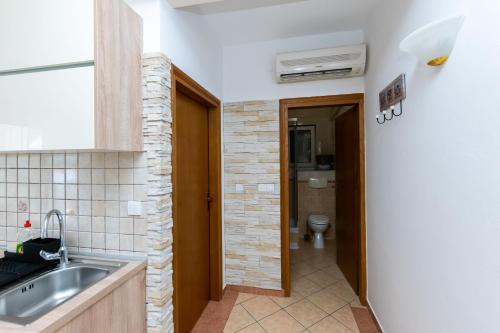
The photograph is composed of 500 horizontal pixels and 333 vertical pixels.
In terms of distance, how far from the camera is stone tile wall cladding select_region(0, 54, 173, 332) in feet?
4.69

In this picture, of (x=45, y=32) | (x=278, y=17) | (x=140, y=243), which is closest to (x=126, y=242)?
(x=140, y=243)

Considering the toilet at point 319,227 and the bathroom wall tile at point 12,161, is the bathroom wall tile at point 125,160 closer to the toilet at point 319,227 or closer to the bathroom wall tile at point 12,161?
the bathroom wall tile at point 12,161

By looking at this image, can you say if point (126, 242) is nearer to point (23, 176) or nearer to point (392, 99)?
point (23, 176)

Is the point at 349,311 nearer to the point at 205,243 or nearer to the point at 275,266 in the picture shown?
the point at 275,266

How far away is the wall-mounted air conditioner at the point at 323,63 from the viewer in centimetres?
217

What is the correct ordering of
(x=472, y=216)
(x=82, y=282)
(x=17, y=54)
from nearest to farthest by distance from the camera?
(x=472, y=216) < (x=17, y=54) < (x=82, y=282)

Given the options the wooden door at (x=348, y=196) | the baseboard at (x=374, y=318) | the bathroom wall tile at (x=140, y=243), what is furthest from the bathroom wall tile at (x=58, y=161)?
the baseboard at (x=374, y=318)

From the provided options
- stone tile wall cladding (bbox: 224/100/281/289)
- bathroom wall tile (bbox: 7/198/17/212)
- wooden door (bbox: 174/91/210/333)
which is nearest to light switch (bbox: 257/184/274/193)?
stone tile wall cladding (bbox: 224/100/281/289)

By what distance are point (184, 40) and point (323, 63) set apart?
4.03 feet

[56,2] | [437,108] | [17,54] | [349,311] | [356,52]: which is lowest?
[349,311]

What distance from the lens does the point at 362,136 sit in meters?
2.32

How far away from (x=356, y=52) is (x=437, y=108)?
1302 millimetres

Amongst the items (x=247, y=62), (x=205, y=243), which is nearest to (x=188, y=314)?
(x=205, y=243)

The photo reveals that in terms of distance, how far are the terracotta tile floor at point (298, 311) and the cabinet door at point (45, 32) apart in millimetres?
2099
